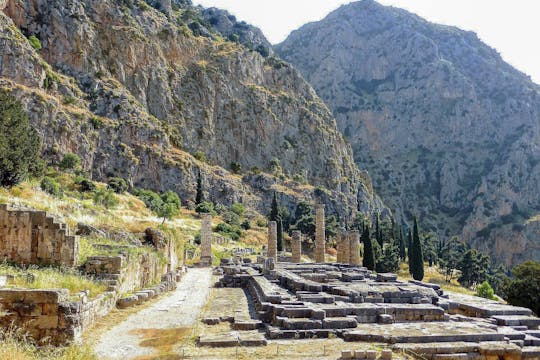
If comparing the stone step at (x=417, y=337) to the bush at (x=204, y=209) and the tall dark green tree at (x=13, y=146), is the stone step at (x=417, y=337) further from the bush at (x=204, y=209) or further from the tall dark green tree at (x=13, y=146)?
the bush at (x=204, y=209)

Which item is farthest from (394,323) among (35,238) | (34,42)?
(34,42)

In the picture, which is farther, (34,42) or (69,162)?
(34,42)

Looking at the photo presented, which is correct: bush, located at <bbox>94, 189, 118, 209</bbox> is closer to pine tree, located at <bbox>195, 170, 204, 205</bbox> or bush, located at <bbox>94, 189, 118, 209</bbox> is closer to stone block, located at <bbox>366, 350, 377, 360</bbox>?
pine tree, located at <bbox>195, 170, 204, 205</bbox>

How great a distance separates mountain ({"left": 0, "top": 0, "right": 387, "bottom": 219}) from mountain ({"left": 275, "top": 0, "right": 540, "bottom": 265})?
90.1 ft

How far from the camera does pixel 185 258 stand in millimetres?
39000

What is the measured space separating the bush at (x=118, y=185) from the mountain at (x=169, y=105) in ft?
10.1

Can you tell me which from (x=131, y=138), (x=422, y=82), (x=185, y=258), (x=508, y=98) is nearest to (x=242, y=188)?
(x=131, y=138)

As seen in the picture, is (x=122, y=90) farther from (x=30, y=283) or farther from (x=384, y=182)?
(x=384, y=182)

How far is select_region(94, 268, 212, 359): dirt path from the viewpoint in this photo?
31.7 feet

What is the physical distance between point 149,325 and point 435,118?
14488 cm

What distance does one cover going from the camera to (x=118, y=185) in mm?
58438

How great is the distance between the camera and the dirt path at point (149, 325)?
9648 millimetres

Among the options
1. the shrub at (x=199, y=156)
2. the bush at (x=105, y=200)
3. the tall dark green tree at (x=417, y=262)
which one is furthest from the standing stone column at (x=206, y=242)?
the shrub at (x=199, y=156)

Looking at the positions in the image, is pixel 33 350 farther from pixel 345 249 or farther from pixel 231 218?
pixel 231 218
